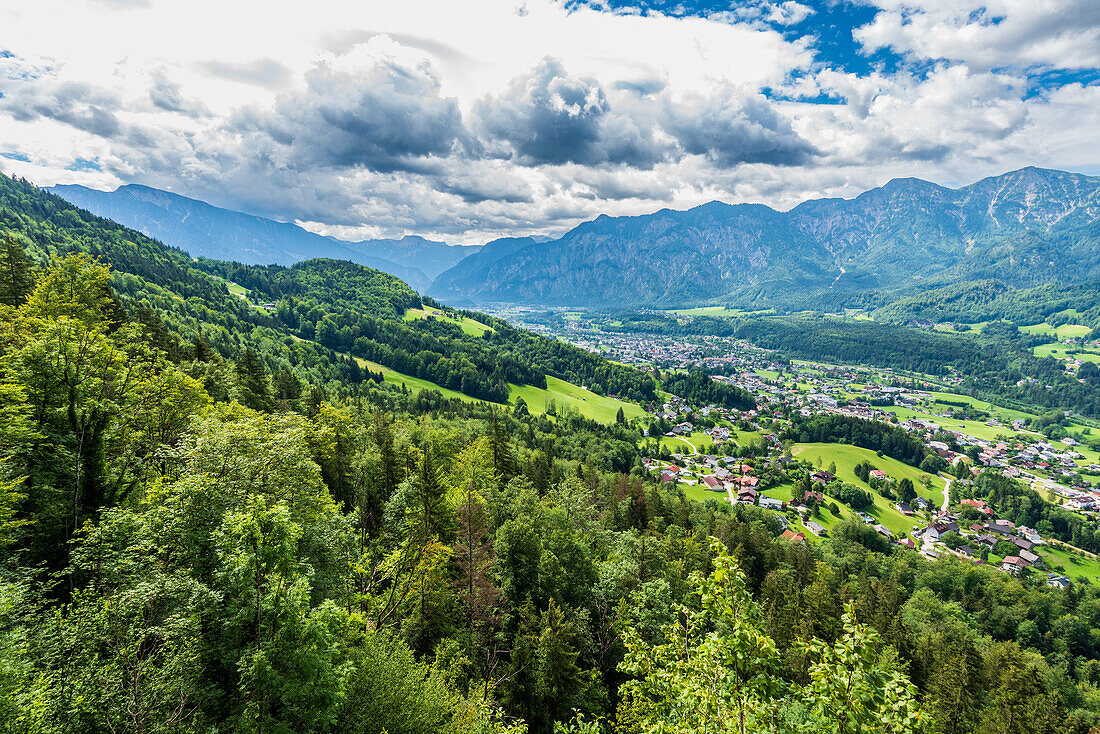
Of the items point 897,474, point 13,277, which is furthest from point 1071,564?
point 13,277

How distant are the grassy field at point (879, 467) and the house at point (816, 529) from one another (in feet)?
12.1

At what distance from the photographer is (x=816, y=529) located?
295 ft

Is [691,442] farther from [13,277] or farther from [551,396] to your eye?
[13,277]

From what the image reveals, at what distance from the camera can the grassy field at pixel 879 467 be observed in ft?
321

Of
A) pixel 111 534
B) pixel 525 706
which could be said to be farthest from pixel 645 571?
pixel 111 534

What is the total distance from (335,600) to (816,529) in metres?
100

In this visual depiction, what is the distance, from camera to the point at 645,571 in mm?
36406

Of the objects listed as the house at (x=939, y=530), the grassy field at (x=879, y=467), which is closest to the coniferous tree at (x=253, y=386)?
the grassy field at (x=879, y=467)

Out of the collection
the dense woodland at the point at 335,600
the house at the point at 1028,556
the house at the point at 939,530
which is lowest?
the house at the point at 1028,556

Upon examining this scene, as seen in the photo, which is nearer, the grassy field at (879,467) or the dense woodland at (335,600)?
the dense woodland at (335,600)

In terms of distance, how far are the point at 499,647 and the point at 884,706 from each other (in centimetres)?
2424

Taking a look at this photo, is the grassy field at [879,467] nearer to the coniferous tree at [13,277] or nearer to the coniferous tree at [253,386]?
the coniferous tree at [253,386]

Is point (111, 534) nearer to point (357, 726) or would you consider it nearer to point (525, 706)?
point (357, 726)

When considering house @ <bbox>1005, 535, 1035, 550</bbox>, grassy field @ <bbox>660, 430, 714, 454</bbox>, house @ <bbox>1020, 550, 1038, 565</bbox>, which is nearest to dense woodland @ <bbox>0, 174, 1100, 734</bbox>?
house @ <bbox>1020, 550, 1038, 565</bbox>
